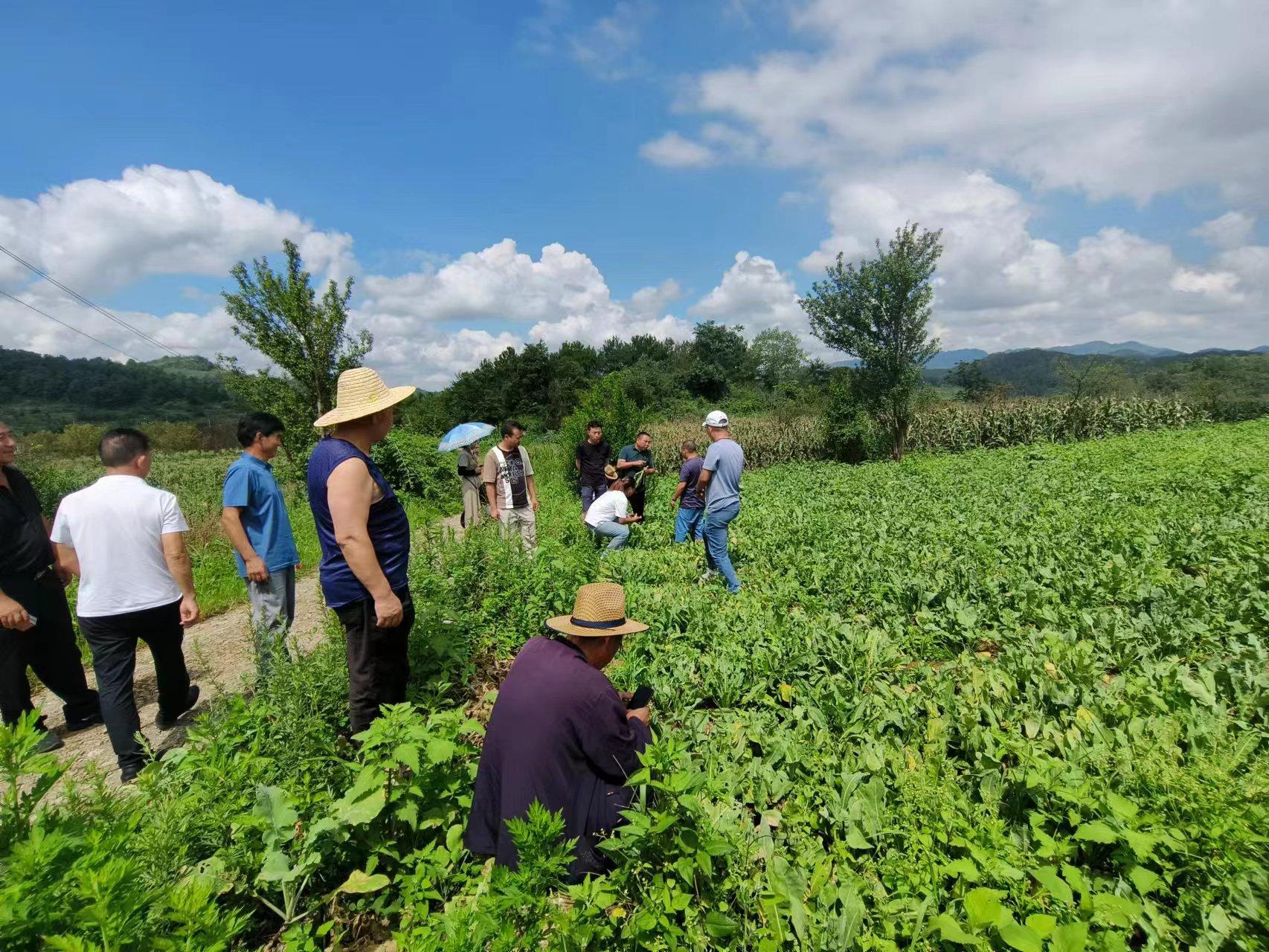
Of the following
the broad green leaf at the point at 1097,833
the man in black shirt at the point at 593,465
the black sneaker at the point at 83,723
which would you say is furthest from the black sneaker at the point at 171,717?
the man in black shirt at the point at 593,465

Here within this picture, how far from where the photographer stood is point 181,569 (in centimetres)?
362

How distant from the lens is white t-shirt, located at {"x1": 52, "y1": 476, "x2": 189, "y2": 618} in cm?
341

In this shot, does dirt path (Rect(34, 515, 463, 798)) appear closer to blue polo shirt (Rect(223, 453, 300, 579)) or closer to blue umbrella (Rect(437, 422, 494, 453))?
blue polo shirt (Rect(223, 453, 300, 579))

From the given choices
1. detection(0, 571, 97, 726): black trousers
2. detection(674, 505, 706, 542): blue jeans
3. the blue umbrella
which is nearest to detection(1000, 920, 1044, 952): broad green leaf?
detection(0, 571, 97, 726): black trousers

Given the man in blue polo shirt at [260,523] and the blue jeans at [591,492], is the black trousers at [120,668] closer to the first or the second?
the man in blue polo shirt at [260,523]

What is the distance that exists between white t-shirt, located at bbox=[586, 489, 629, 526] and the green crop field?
7.97ft

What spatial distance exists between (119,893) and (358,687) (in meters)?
1.68

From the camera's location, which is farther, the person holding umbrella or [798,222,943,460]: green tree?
[798,222,943,460]: green tree

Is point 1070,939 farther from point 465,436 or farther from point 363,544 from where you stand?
point 465,436

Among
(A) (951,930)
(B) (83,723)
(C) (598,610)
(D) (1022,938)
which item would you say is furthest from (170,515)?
(D) (1022,938)

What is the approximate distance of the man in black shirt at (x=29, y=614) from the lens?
3.79 metres

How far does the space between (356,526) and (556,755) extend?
4.78ft

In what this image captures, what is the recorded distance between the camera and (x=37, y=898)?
1.24 meters

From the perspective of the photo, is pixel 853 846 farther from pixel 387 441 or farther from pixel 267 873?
pixel 387 441
